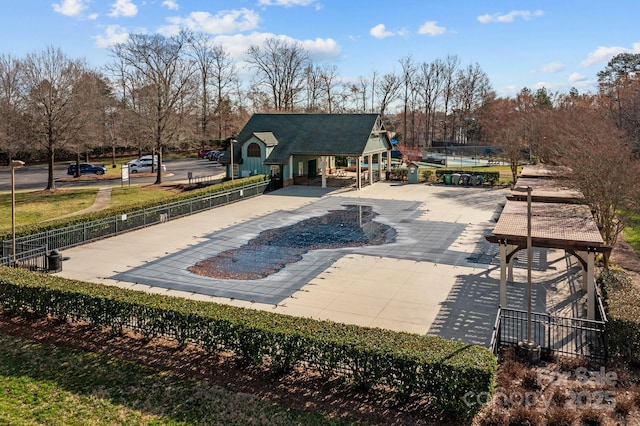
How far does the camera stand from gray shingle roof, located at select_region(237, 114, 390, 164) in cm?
3853

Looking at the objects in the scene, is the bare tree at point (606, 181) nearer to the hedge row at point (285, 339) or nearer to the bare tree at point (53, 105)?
the hedge row at point (285, 339)

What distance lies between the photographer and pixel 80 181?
43719mm

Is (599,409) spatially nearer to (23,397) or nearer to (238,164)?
(23,397)

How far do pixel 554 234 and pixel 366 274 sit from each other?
253 inches

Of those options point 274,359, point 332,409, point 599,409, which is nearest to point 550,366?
point 599,409

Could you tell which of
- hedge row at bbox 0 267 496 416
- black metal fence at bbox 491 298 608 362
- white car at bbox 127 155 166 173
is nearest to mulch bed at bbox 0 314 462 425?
hedge row at bbox 0 267 496 416

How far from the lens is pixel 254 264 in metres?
19.0

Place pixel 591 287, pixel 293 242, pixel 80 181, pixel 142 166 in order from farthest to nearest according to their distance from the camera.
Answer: pixel 142 166 < pixel 80 181 < pixel 293 242 < pixel 591 287

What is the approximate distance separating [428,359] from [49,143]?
119 feet

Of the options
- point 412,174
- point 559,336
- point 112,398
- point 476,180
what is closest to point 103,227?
point 112,398

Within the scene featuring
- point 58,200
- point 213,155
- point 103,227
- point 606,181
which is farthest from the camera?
point 213,155

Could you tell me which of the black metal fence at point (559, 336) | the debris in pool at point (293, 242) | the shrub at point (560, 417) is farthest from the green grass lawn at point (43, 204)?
the shrub at point (560, 417)

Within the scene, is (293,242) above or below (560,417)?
above

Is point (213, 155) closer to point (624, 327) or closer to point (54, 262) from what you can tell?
point (54, 262)
